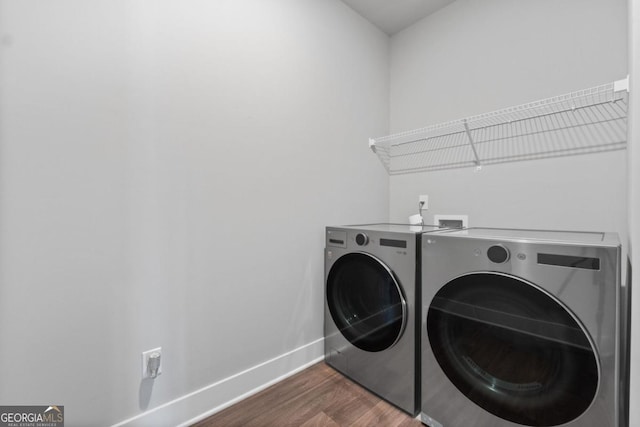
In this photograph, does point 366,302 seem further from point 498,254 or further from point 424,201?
point 424,201

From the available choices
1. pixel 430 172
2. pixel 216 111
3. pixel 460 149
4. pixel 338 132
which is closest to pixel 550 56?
pixel 460 149

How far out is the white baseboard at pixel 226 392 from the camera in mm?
1167

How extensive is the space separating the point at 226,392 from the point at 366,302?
2.71 ft

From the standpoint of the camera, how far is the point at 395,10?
1998 millimetres

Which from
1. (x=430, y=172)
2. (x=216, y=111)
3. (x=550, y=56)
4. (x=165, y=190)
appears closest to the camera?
(x=165, y=190)

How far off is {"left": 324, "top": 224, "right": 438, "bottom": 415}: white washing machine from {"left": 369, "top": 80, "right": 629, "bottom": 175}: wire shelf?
2.36ft

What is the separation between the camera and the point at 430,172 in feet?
6.63

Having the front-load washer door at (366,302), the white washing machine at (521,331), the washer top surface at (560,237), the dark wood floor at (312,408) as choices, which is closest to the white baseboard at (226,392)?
the dark wood floor at (312,408)

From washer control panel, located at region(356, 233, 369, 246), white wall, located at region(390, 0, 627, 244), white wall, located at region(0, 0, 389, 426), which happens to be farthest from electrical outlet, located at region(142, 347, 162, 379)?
white wall, located at region(390, 0, 627, 244)

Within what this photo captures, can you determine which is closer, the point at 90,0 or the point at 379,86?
the point at 90,0

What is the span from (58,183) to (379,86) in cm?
205

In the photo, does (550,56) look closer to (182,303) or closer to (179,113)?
(179,113)

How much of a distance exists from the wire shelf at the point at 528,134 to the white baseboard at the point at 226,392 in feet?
4.95

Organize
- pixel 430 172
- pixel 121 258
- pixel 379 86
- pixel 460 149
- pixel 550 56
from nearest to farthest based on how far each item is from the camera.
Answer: pixel 121 258 < pixel 550 56 < pixel 460 149 < pixel 430 172 < pixel 379 86
